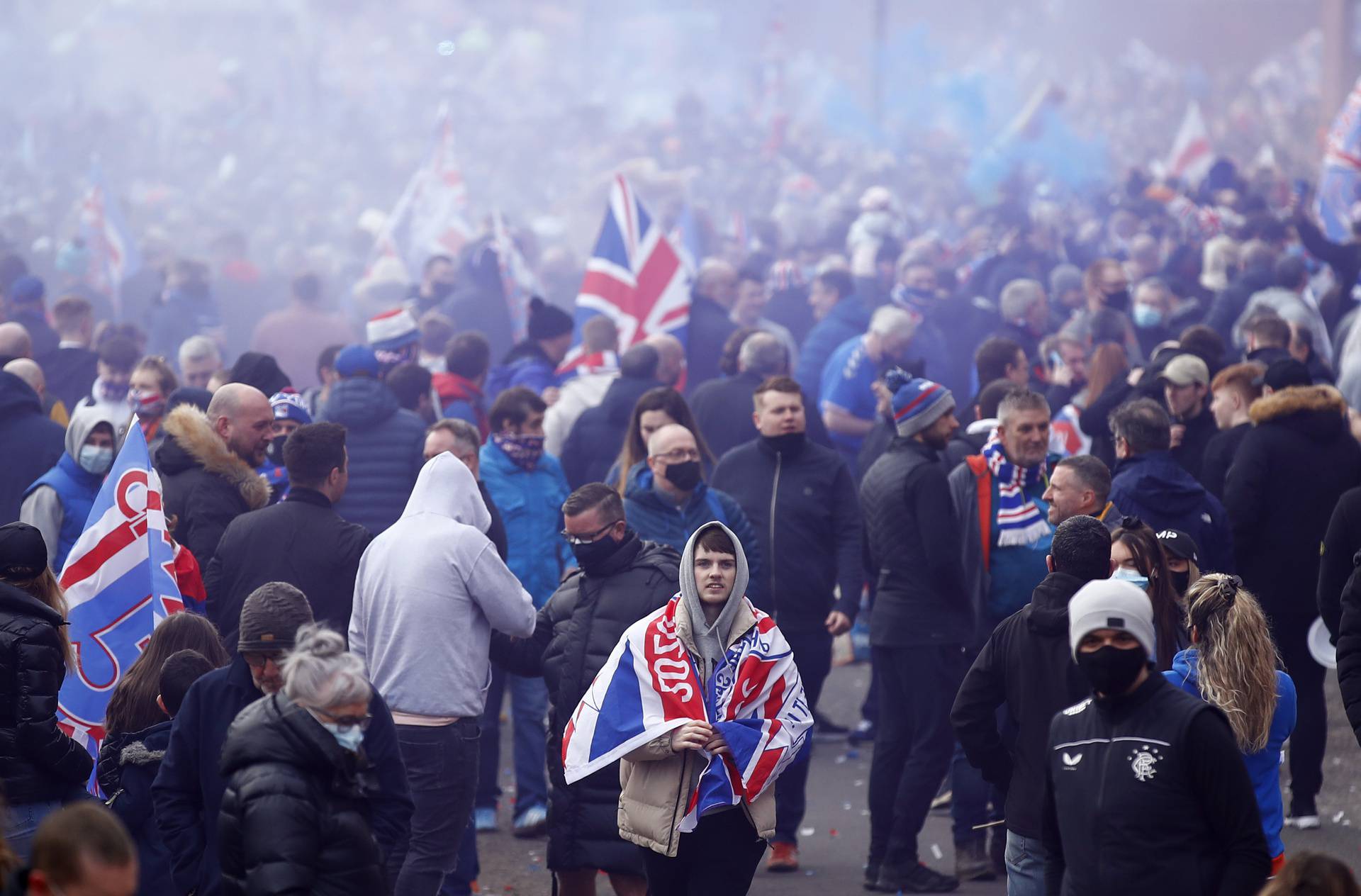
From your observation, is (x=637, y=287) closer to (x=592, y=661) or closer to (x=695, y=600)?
(x=592, y=661)

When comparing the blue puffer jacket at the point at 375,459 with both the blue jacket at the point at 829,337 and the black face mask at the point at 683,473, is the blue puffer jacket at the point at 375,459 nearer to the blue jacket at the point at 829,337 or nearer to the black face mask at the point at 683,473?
the black face mask at the point at 683,473

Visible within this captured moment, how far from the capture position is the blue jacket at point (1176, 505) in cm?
702

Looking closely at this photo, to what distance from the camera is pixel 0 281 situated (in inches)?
578

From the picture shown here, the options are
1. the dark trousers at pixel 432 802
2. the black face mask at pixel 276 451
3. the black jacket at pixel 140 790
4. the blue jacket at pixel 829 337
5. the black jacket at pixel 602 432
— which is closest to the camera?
the black jacket at pixel 140 790

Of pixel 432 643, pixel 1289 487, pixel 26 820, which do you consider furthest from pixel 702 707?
pixel 1289 487

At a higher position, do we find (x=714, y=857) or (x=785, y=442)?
(x=785, y=442)

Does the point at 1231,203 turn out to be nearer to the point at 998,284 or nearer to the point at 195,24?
the point at 998,284

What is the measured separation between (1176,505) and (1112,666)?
128 inches

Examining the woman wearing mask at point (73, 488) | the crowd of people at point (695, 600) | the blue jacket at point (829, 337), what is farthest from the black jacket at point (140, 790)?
the blue jacket at point (829, 337)

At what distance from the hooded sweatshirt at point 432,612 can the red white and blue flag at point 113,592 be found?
37.5 inches

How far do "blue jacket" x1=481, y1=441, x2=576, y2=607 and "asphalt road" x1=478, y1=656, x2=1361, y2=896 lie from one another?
1.29 m

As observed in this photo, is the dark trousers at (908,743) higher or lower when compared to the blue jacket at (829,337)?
lower

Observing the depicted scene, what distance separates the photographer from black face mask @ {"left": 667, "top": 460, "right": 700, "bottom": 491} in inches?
280

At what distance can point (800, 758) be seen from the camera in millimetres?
7055
